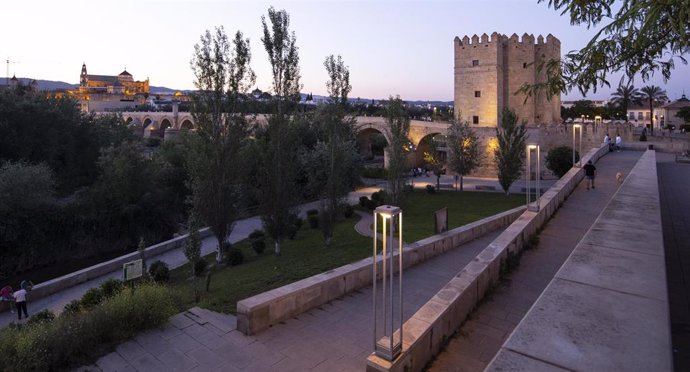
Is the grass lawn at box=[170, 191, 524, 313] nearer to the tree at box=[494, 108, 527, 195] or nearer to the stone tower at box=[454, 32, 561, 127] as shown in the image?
the tree at box=[494, 108, 527, 195]

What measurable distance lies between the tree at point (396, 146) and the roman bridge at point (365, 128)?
24.7 inches

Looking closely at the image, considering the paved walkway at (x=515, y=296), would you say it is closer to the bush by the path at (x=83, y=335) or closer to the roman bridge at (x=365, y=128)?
the bush by the path at (x=83, y=335)

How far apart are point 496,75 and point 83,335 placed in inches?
1478

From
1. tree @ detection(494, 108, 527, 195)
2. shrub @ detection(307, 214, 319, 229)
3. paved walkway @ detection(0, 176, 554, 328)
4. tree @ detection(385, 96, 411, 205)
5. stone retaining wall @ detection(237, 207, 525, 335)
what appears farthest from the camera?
tree @ detection(494, 108, 527, 195)

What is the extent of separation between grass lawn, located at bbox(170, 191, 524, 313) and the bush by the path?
1137 millimetres

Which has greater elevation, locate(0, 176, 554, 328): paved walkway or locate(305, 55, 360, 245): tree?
locate(305, 55, 360, 245): tree

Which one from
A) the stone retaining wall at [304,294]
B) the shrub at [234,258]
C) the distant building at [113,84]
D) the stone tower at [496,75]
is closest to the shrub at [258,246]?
the shrub at [234,258]

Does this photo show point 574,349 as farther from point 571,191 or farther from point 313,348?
point 571,191

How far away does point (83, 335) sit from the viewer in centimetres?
593

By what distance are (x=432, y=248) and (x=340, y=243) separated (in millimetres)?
5307

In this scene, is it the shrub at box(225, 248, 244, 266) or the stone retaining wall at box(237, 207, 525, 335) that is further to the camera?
the shrub at box(225, 248, 244, 266)

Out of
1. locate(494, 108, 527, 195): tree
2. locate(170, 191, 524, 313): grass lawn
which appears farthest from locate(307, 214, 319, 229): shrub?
locate(494, 108, 527, 195): tree

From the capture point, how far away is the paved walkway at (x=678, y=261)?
3.80m

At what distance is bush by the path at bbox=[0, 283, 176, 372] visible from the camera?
17.8ft
